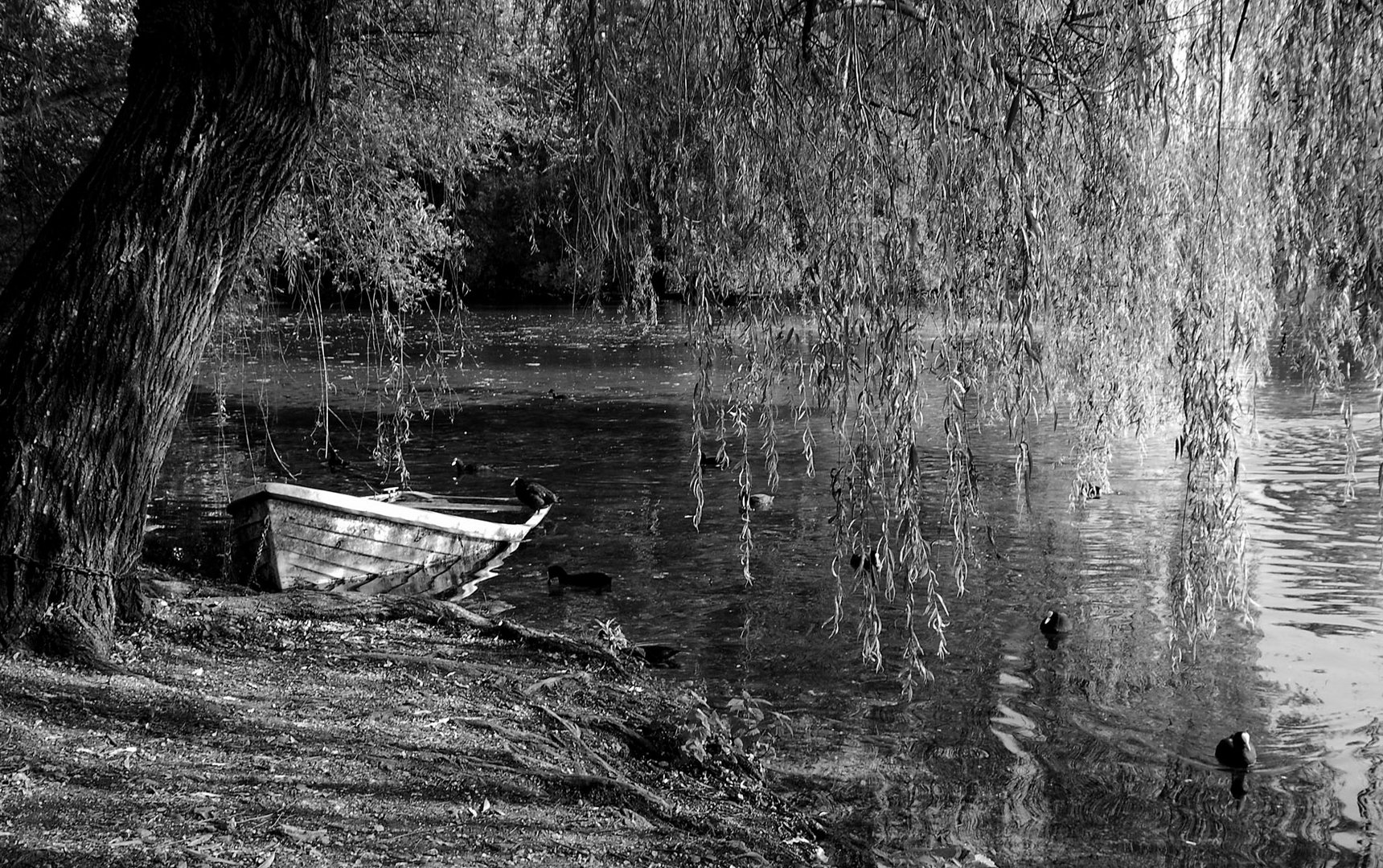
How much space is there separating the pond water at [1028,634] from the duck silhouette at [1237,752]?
0.07 m

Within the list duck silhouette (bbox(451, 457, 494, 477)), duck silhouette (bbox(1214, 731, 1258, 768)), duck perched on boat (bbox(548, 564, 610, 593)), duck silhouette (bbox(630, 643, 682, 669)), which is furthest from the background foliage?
duck silhouette (bbox(451, 457, 494, 477))

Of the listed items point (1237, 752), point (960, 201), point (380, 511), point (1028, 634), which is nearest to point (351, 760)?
point (960, 201)

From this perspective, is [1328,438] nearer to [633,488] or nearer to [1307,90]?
[633,488]

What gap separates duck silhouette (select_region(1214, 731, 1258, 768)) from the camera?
5996mm

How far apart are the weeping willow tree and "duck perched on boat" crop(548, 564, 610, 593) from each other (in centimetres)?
543

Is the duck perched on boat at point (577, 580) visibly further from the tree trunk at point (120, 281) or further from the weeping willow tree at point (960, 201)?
the weeping willow tree at point (960, 201)

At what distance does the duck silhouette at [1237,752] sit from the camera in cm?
600

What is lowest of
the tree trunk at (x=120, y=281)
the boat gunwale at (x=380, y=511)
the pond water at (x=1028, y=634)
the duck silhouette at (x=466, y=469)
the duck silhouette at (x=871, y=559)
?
the pond water at (x=1028, y=634)

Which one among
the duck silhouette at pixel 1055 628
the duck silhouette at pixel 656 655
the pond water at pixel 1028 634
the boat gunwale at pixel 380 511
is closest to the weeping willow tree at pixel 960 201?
the pond water at pixel 1028 634

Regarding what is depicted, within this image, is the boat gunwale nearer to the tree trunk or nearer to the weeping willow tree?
the tree trunk

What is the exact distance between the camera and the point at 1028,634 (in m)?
8.38

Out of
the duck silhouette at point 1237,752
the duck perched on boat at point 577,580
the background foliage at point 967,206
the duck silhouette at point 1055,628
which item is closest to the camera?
the background foliage at point 967,206

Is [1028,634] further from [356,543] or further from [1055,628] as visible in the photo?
[356,543]

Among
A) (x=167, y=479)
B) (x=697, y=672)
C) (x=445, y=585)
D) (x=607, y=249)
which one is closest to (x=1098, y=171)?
(x=607, y=249)
